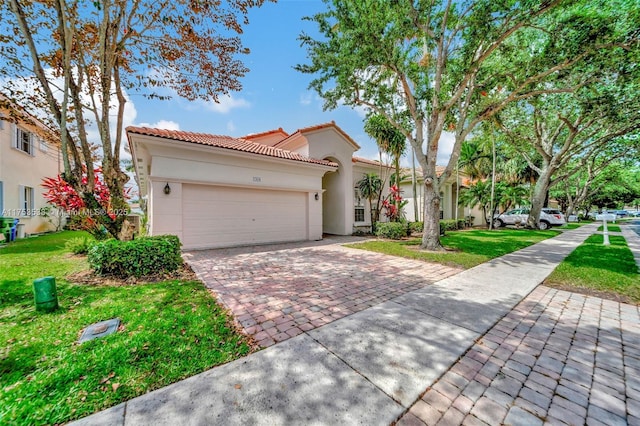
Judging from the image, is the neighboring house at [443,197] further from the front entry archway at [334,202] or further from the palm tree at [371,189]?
the front entry archway at [334,202]

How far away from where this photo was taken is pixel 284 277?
19.2ft

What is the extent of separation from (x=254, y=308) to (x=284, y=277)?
1.82m

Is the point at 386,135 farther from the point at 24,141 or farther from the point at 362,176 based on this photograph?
the point at 24,141

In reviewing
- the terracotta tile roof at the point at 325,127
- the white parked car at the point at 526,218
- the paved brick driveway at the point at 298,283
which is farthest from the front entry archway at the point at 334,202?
the white parked car at the point at 526,218

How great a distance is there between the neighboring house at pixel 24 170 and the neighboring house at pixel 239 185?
5.75 m

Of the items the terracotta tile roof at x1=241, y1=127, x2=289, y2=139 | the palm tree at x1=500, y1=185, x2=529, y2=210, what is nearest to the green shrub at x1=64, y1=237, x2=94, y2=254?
the terracotta tile roof at x1=241, y1=127, x2=289, y2=139

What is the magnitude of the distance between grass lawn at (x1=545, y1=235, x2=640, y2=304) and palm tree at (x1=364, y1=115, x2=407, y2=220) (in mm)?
8995

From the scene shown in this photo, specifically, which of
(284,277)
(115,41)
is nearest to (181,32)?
(115,41)

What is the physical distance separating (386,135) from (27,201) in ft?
68.3

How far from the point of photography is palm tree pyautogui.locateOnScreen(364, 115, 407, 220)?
1388cm

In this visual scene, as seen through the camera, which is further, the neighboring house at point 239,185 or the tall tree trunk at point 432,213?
the tall tree trunk at point 432,213

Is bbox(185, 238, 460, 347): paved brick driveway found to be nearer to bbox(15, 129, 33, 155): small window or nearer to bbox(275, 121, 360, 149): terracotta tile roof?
bbox(275, 121, 360, 149): terracotta tile roof

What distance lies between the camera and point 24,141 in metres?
13.4

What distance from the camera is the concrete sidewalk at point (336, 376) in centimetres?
200
